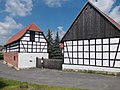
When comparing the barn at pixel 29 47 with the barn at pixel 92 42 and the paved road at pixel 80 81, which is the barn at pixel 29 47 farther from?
the paved road at pixel 80 81

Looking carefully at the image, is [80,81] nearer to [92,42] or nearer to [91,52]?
[91,52]

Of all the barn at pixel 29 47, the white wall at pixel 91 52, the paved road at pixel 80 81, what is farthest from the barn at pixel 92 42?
the barn at pixel 29 47

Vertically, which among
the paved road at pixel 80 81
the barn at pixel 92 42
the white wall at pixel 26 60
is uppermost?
the barn at pixel 92 42

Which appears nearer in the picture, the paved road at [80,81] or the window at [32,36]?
the paved road at [80,81]

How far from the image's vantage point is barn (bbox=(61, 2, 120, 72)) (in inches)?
725

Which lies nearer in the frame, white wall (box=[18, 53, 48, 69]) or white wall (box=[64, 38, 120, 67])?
white wall (box=[64, 38, 120, 67])

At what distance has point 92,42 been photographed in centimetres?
2044

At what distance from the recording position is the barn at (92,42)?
18406 mm

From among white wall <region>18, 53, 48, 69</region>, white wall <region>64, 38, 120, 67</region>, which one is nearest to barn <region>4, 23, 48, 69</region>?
white wall <region>18, 53, 48, 69</region>

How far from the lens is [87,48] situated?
21.0 meters

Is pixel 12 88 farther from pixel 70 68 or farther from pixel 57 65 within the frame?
pixel 57 65

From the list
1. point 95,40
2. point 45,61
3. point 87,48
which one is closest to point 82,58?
point 87,48

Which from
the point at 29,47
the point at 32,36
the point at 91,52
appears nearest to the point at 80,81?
the point at 91,52

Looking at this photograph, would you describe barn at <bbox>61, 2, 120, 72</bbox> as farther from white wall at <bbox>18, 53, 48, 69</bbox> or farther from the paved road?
white wall at <bbox>18, 53, 48, 69</bbox>
